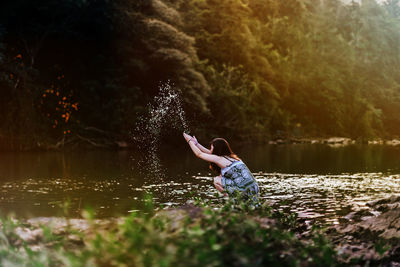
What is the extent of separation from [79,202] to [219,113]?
25.8 metres

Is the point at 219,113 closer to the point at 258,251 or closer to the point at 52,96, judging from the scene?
the point at 52,96

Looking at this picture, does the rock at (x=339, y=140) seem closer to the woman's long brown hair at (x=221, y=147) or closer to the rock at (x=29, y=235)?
the woman's long brown hair at (x=221, y=147)

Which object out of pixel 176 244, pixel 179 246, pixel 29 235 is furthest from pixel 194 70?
pixel 179 246

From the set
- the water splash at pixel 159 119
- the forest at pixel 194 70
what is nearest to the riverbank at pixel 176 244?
the forest at pixel 194 70

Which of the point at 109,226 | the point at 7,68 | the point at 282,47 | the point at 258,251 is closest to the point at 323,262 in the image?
the point at 258,251

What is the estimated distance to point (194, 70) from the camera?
113 feet

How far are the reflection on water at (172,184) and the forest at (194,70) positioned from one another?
6486 mm

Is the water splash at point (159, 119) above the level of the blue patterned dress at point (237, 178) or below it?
above

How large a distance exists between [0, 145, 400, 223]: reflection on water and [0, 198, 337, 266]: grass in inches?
171

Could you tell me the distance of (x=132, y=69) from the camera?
111 feet

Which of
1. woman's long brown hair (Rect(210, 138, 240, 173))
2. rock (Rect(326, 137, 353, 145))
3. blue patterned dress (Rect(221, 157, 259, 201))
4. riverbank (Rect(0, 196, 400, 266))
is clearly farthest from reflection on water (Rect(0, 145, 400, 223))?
rock (Rect(326, 137, 353, 145))

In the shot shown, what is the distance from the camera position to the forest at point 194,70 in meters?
29.6

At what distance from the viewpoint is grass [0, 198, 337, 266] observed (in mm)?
4320

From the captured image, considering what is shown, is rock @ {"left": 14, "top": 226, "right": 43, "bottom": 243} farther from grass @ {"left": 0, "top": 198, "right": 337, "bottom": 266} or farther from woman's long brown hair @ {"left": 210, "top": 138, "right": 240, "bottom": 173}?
woman's long brown hair @ {"left": 210, "top": 138, "right": 240, "bottom": 173}
